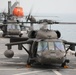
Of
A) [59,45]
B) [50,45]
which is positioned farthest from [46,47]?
[59,45]

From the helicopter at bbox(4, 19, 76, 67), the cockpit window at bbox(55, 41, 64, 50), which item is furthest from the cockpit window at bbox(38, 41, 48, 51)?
the cockpit window at bbox(55, 41, 64, 50)

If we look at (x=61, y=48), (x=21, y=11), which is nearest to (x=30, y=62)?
(x=61, y=48)

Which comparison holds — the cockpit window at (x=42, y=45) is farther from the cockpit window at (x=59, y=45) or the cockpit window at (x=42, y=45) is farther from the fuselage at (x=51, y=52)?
the cockpit window at (x=59, y=45)

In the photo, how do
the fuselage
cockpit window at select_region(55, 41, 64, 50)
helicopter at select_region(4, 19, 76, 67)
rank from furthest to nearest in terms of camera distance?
1. cockpit window at select_region(55, 41, 64, 50)
2. helicopter at select_region(4, 19, 76, 67)
3. the fuselage

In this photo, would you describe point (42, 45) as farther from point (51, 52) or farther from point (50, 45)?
point (51, 52)

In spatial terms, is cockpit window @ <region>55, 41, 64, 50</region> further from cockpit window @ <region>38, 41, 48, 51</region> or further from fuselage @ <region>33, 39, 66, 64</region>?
cockpit window @ <region>38, 41, 48, 51</region>

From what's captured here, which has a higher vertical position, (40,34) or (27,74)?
(40,34)

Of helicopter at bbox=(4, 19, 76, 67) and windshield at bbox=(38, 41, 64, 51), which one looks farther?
windshield at bbox=(38, 41, 64, 51)

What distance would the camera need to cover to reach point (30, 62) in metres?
19.8

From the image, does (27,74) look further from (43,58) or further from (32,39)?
(32,39)

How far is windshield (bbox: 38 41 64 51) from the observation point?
62.1 ft

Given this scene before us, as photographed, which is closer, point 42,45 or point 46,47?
point 46,47

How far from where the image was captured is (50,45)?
750 inches

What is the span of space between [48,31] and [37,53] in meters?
2.34
